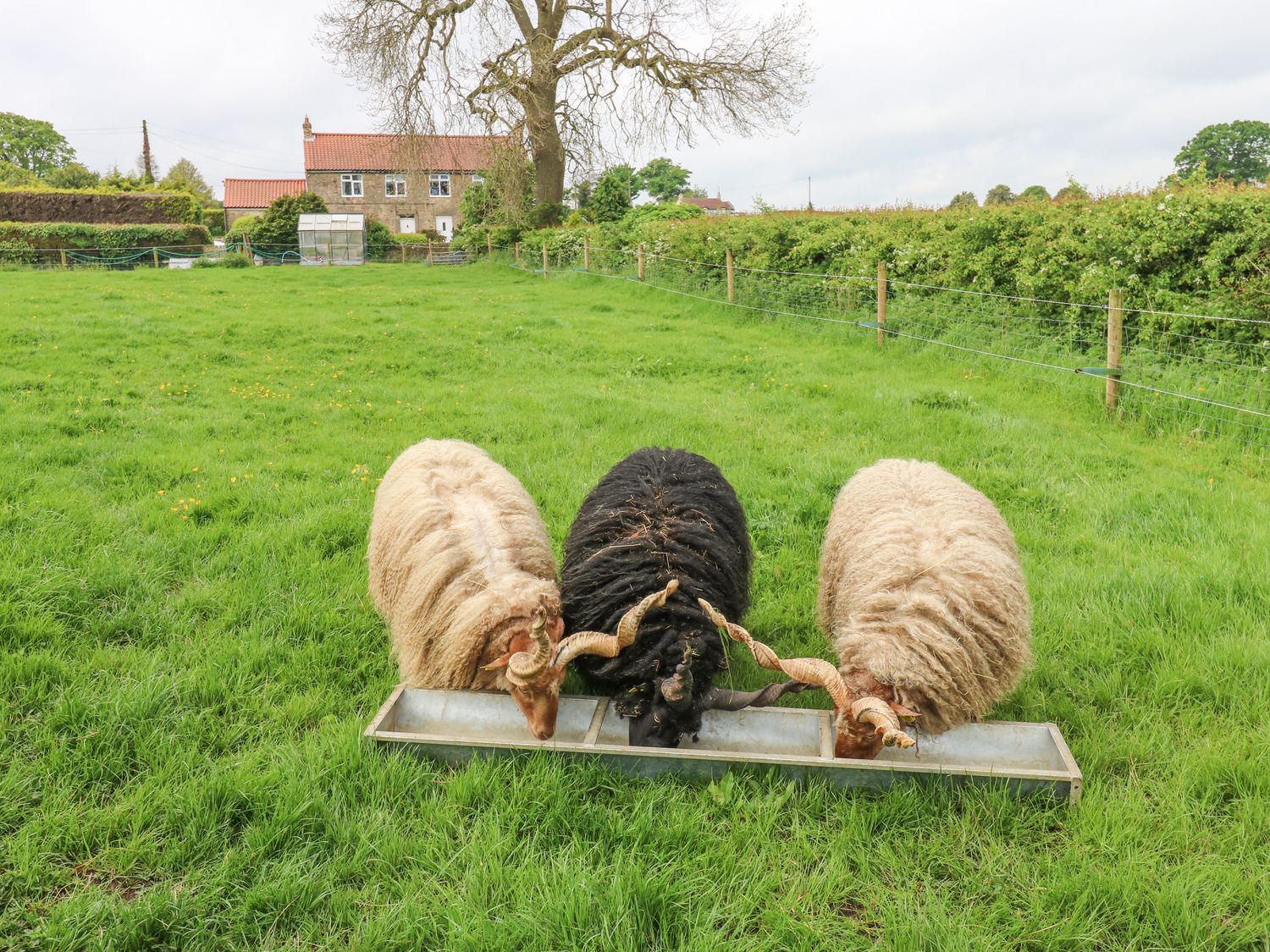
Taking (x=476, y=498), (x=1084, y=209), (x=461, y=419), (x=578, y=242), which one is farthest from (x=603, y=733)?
(x=578, y=242)

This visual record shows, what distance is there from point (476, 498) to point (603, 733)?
1.36m

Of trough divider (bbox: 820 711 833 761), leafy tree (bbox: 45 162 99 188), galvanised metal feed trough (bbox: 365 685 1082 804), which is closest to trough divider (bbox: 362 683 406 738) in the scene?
galvanised metal feed trough (bbox: 365 685 1082 804)

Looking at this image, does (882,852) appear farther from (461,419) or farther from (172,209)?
(172,209)

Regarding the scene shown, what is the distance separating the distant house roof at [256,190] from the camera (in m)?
52.2

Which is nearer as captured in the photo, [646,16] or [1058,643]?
[1058,643]

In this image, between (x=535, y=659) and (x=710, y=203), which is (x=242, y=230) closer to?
(x=535, y=659)

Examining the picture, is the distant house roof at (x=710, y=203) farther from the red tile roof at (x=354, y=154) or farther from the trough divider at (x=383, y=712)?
the trough divider at (x=383, y=712)

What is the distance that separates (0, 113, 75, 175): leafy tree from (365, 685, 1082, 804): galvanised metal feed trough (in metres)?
71.0

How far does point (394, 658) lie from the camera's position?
367 cm

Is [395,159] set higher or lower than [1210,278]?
higher

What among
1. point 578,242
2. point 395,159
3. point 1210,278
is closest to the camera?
point 1210,278

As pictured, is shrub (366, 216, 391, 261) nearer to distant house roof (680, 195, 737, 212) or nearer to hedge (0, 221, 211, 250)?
hedge (0, 221, 211, 250)

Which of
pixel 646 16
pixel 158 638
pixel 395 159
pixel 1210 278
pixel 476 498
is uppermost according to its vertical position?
pixel 646 16

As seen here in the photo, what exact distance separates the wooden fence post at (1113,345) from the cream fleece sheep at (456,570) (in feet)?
19.0
